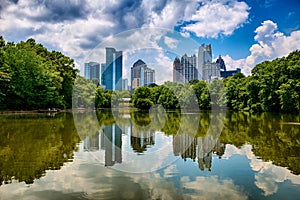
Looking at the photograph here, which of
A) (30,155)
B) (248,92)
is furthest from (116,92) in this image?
(248,92)

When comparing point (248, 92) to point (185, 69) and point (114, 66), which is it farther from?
point (114, 66)

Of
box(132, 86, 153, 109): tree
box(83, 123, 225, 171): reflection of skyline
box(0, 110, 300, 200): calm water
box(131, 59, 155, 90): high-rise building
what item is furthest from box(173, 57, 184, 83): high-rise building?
box(132, 86, 153, 109): tree

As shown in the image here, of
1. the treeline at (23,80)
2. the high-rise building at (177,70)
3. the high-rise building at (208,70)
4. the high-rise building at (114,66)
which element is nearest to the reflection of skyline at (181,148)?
the high-rise building at (114,66)

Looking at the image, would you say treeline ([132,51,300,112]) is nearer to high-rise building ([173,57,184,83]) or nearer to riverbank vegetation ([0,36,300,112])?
riverbank vegetation ([0,36,300,112])

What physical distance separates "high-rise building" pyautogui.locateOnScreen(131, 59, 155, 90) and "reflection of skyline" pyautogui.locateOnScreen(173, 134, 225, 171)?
4887 mm

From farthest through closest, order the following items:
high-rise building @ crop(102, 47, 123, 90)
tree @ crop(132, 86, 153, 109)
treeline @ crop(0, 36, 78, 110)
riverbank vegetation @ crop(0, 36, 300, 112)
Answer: tree @ crop(132, 86, 153, 109) → riverbank vegetation @ crop(0, 36, 300, 112) → treeline @ crop(0, 36, 78, 110) → high-rise building @ crop(102, 47, 123, 90)

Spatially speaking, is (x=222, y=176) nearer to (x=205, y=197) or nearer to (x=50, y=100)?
(x=205, y=197)

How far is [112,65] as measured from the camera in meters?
17.1

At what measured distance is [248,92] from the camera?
5059 cm

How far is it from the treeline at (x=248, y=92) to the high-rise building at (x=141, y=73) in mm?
19618

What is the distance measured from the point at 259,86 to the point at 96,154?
42.5 meters

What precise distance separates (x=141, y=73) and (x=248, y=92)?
37398 millimetres

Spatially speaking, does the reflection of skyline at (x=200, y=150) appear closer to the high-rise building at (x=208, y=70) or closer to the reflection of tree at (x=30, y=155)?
the reflection of tree at (x=30, y=155)

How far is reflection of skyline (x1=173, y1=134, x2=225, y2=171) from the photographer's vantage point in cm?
923
